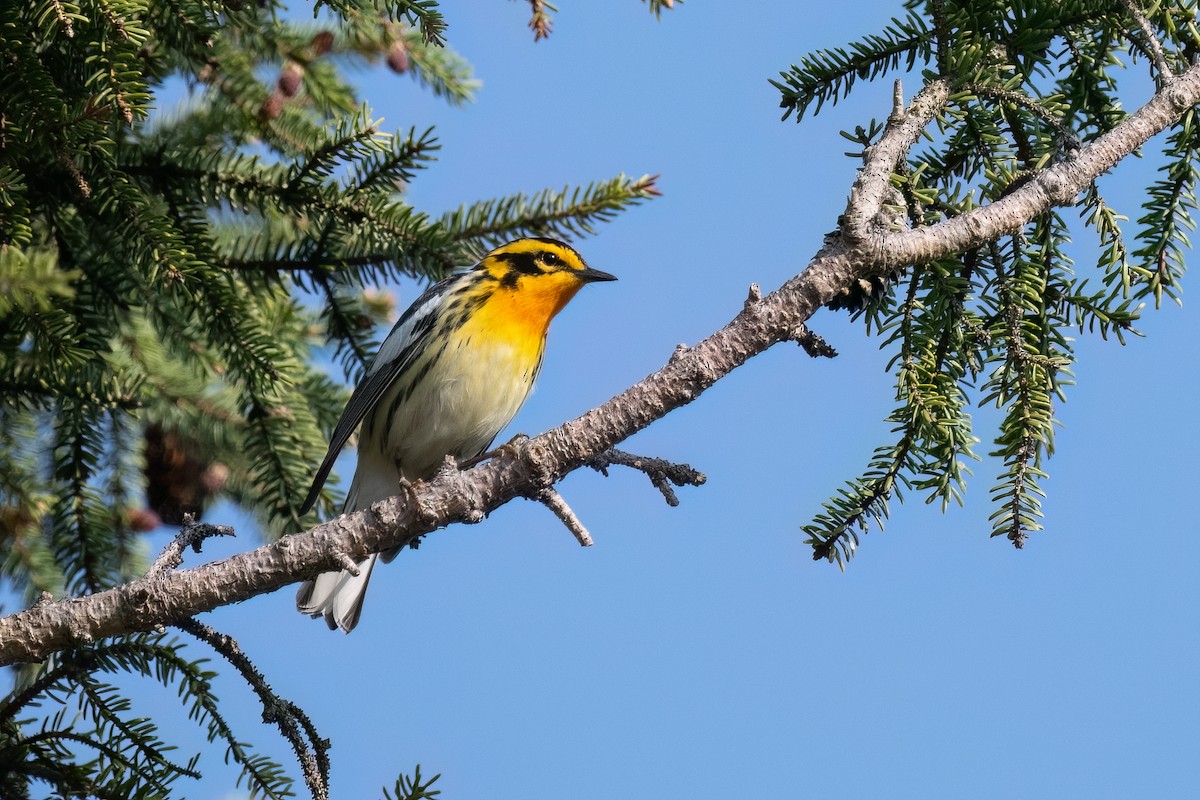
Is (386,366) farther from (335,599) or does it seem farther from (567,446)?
(567,446)

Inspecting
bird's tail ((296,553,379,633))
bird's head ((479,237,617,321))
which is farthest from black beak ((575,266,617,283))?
bird's tail ((296,553,379,633))

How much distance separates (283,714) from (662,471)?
37.0 inches

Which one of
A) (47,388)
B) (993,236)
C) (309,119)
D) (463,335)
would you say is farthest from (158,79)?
(993,236)

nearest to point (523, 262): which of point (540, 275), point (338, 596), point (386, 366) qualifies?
point (540, 275)

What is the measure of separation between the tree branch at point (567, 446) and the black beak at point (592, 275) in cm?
204

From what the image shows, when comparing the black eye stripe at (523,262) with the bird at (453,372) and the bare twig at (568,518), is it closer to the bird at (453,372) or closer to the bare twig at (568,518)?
the bird at (453,372)

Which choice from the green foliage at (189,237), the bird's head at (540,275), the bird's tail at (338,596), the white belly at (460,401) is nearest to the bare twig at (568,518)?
the green foliage at (189,237)

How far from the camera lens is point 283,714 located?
2.54 meters

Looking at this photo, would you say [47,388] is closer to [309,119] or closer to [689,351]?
[309,119]

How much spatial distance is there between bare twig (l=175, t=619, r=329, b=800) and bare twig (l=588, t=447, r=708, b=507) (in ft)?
2.68

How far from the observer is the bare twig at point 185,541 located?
253 centimetres

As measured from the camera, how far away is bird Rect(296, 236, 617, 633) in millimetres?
4262

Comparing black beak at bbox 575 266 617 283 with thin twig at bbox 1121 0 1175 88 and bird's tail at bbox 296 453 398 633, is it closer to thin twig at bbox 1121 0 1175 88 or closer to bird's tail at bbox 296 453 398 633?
bird's tail at bbox 296 453 398 633

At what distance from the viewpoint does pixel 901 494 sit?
261cm
